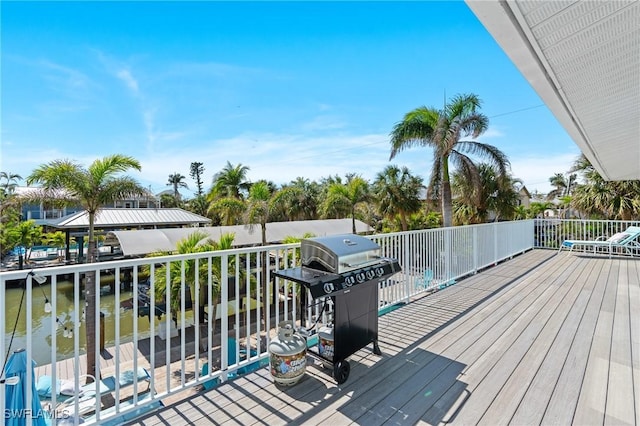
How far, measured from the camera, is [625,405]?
6.55 feet

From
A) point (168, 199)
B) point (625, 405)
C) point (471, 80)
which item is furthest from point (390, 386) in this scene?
point (168, 199)

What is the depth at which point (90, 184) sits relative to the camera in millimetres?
7988

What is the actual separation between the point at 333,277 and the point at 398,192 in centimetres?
1599

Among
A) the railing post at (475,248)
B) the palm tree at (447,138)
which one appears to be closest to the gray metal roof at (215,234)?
the palm tree at (447,138)

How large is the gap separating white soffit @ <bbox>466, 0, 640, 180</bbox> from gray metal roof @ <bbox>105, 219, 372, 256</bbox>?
9608 millimetres

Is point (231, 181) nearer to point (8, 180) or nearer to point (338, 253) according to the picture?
point (338, 253)

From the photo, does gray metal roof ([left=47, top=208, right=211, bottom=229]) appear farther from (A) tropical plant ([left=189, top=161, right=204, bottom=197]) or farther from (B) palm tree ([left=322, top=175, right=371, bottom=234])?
(A) tropical plant ([left=189, top=161, right=204, bottom=197])

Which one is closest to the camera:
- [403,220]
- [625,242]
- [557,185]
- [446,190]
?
[625,242]

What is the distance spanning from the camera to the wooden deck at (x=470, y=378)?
193 centimetres

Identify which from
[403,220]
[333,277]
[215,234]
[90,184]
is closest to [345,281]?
[333,277]

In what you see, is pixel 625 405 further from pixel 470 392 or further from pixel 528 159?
pixel 528 159

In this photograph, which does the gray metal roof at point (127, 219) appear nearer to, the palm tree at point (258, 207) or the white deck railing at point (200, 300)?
the white deck railing at point (200, 300)

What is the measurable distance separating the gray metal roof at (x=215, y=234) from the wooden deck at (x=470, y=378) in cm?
866

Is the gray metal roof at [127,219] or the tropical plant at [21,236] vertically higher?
the gray metal roof at [127,219]
